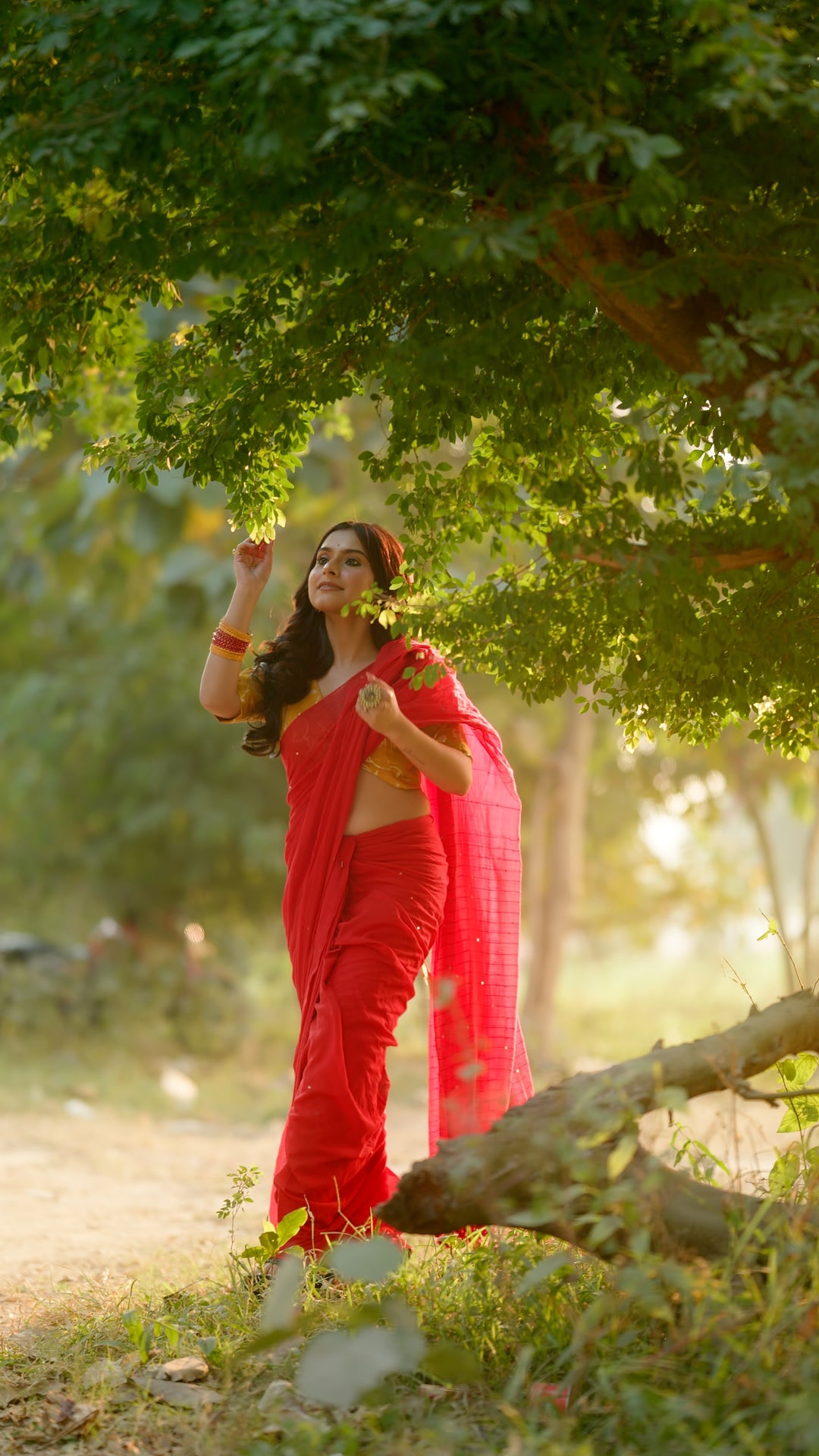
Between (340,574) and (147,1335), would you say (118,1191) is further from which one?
(340,574)

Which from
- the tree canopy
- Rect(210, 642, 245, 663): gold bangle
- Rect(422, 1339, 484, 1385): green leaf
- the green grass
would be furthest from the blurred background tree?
Rect(422, 1339, 484, 1385): green leaf

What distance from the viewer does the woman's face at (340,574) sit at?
4.13 metres

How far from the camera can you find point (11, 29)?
3.19m

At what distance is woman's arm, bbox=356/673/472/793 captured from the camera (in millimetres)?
3701

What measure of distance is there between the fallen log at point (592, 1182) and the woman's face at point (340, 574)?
5.63 feet

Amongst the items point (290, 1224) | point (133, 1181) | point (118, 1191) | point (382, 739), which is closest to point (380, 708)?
point (382, 739)

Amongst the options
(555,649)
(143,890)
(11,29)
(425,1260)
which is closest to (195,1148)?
(143,890)

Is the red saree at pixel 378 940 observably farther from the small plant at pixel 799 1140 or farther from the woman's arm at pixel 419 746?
the small plant at pixel 799 1140

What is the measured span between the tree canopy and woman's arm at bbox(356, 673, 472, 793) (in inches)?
12.7

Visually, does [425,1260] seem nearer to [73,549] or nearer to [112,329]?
[112,329]

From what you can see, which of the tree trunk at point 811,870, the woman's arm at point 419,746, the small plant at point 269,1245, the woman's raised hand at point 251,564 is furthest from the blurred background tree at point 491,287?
the tree trunk at point 811,870

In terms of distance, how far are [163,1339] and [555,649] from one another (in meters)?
1.95

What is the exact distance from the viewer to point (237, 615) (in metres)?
4.11

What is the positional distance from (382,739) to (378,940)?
1.93ft
